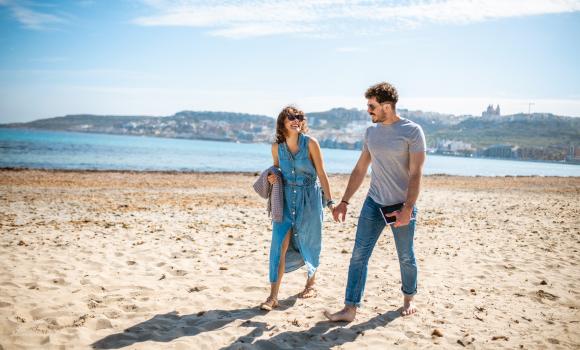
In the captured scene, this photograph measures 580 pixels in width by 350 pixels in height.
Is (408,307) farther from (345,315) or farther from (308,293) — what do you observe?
(308,293)

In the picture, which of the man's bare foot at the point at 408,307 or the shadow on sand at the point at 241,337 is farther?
the man's bare foot at the point at 408,307

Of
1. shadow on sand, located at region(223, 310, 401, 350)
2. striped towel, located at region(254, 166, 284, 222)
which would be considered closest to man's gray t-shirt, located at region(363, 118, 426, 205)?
striped towel, located at region(254, 166, 284, 222)

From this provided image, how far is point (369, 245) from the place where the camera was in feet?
13.5

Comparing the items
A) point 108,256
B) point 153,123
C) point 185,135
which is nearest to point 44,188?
point 108,256

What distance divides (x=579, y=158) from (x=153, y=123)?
149795 millimetres

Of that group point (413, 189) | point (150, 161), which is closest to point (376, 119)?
point (413, 189)

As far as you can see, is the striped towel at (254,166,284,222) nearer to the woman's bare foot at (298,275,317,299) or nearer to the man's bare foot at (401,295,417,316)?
the woman's bare foot at (298,275,317,299)

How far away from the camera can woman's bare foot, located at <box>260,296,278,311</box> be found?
4.46 meters

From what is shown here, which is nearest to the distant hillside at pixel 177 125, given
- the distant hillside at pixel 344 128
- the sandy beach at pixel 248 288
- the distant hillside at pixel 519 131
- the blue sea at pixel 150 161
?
the distant hillside at pixel 344 128

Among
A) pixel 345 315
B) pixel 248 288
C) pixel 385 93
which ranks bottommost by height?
pixel 248 288

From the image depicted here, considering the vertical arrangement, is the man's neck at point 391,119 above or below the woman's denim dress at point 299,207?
above

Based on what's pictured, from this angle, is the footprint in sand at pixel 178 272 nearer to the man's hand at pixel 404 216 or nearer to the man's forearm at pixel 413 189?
the man's hand at pixel 404 216

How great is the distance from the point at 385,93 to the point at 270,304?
8.26 feet

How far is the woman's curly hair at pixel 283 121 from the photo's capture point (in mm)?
4457
